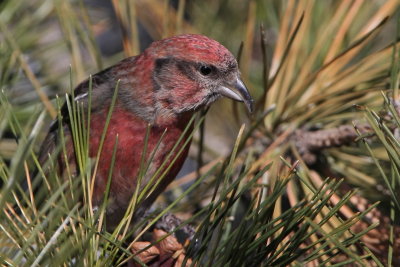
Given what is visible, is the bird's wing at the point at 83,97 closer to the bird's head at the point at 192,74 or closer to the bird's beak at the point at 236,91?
the bird's head at the point at 192,74

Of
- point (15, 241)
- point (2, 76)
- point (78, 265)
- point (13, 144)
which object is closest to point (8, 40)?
point (2, 76)

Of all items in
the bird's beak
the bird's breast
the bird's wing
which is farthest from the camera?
the bird's wing

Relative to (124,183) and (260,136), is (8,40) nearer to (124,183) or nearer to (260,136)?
(124,183)

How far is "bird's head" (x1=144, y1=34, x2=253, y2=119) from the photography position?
2436 millimetres

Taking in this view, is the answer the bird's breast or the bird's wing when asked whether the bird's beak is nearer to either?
the bird's breast

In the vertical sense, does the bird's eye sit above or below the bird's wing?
below

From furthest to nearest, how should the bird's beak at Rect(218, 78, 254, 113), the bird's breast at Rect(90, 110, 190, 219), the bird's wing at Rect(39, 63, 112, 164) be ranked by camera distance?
1. the bird's wing at Rect(39, 63, 112, 164)
2. the bird's beak at Rect(218, 78, 254, 113)
3. the bird's breast at Rect(90, 110, 190, 219)

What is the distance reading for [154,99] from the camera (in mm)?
2533

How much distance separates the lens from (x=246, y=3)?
130 inches

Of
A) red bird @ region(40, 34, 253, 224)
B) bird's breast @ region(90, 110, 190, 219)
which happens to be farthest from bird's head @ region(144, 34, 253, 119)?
bird's breast @ region(90, 110, 190, 219)

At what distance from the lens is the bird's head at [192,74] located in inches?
95.9

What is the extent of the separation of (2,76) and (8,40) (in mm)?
168

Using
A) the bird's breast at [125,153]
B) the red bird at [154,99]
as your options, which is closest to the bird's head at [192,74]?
the red bird at [154,99]

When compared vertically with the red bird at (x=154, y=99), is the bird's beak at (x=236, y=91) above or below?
below
